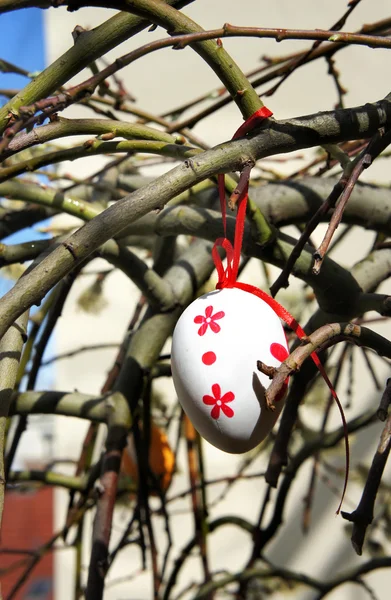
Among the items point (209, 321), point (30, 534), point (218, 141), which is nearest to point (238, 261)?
point (209, 321)

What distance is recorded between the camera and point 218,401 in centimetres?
43

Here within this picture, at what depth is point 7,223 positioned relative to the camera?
73cm

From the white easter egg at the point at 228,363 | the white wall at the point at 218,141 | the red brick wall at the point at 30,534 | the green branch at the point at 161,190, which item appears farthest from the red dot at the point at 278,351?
the red brick wall at the point at 30,534

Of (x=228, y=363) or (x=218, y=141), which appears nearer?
(x=228, y=363)

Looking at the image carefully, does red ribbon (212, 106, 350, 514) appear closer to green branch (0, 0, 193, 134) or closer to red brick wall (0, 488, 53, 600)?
green branch (0, 0, 193, 134)

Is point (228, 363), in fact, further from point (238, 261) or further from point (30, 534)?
point (30, 534)

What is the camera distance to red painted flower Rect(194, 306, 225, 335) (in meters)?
0.44

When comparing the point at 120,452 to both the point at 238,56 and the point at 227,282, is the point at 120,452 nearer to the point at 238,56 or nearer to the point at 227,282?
the point at 227,282

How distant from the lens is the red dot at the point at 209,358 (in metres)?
0.43

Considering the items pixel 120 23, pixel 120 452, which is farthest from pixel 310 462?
pixel 120 23

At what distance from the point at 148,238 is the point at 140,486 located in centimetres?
28

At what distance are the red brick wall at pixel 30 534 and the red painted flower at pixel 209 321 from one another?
8.25 ft

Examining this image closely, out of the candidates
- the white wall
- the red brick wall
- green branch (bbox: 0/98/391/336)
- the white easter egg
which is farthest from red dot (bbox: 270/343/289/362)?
the red brick wall

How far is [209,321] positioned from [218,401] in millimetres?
47
